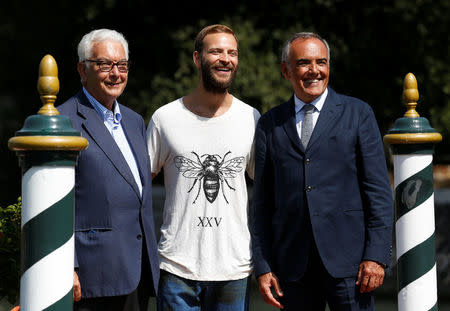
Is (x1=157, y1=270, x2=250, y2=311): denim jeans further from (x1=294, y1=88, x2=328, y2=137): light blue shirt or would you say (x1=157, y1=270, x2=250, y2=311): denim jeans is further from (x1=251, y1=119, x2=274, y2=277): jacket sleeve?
(x1=294, y1=88, x2=328, y2=137): light blue shirt

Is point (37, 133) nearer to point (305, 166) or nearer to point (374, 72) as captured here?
point (305, 166)

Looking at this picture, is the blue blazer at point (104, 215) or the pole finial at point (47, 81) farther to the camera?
the blue blazer at point (104, 215)

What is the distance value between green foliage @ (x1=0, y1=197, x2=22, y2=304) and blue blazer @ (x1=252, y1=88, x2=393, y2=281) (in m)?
1.36

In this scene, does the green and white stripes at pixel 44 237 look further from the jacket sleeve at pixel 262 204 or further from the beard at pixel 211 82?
the beard at pixel 211 82

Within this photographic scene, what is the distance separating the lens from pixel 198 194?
4.07 meters

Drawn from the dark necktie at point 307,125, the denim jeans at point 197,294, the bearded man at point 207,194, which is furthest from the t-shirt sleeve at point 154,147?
the dark necktie at point 307,125

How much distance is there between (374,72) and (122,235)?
7.41m

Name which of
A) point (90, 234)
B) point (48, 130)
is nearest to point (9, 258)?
point (90, 234)

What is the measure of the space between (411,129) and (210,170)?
3.57ft

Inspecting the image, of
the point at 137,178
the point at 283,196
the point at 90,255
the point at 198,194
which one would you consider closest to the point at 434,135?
the point at 283,196

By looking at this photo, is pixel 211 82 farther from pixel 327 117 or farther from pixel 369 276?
pixel 369 276

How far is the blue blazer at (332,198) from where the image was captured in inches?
151

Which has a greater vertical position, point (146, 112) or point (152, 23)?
point (152, 23)

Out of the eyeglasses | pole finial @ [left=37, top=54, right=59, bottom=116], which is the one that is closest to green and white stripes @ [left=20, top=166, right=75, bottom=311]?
pole finial @ [left=37, top=54, right=59, bottom=116]
